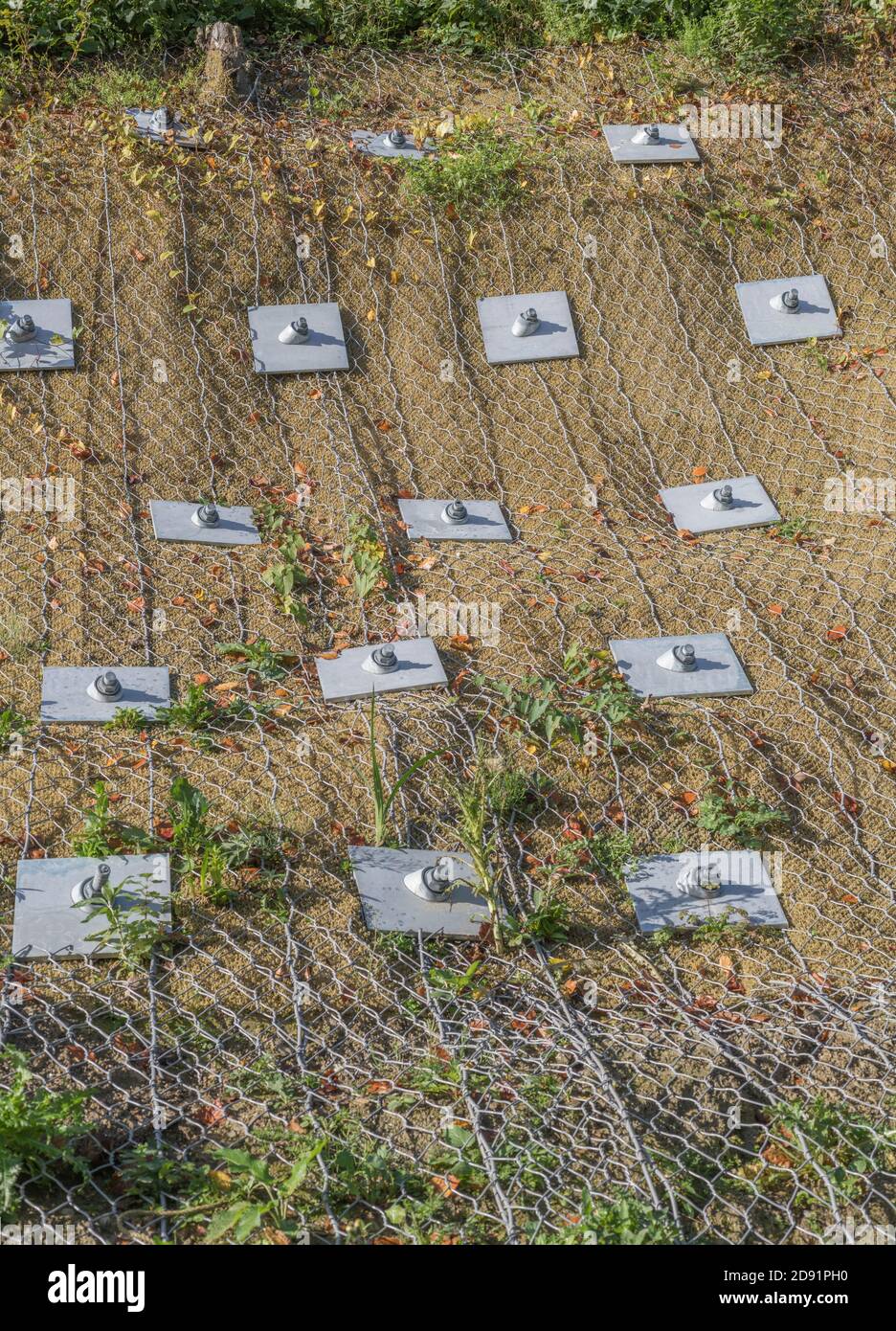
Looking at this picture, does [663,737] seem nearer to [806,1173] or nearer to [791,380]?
[806,1173]

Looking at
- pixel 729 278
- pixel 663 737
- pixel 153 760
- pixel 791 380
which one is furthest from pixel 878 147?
pixel 153 760

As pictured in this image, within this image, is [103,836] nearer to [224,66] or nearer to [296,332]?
[296,332]

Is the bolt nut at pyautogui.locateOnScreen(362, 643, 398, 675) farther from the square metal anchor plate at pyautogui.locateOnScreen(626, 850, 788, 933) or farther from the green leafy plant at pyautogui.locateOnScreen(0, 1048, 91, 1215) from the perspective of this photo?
the green leafy plant at pyautogui.locateOnScreen(0, 1048, 91, 1215)

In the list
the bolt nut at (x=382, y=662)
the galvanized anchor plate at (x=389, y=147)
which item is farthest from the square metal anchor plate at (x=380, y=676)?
the galvanized anchor plate at (x=389, y=147)

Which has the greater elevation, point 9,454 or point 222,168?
point 222,168

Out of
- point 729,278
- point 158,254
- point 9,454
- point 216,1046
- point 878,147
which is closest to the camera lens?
point 216,1046

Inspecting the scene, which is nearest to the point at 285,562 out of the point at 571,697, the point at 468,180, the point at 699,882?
the point at 571,697
